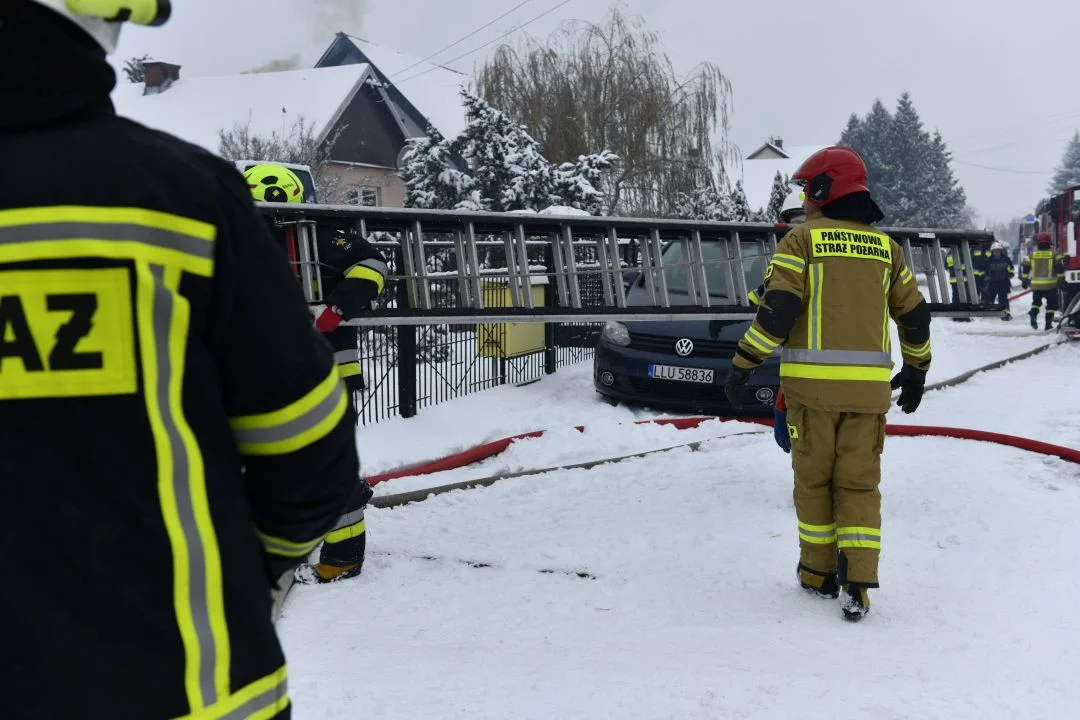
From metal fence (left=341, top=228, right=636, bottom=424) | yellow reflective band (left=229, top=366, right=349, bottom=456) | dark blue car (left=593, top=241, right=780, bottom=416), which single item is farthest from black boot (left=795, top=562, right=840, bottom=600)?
dark blue car (left=593, top=241, right=780, bottom=416)

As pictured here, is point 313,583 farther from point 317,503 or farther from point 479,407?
point 479,407

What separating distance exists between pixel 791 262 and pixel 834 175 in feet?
1.43

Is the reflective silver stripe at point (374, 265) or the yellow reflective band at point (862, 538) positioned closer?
the yellow reflective band at point (862, 538)

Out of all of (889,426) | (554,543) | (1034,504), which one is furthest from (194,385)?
(889,426)

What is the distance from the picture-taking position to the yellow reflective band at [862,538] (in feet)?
12.3

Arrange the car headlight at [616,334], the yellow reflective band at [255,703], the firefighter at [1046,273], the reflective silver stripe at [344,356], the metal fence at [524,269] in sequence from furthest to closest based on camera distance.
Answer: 1. the firefighter at [1046,273]
2. the car headlight at [616,334]
3. the metal fence at [524,269]
4. the reflective silver stripe at [344,356]
5. the yellow reflective band at [255,703]

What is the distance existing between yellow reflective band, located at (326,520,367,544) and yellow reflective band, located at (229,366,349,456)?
106 inches

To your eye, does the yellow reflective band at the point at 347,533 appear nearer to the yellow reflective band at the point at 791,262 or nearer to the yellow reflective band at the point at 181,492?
the yellow reflective band at the point at 791,262

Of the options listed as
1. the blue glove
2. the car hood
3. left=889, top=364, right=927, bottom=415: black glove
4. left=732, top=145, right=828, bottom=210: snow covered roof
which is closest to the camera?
left=889, top=364, right=927, bottom=415: black glove

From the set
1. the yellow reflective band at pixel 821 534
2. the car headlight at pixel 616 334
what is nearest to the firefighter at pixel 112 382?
the yellow reflective band at pixel 821 534

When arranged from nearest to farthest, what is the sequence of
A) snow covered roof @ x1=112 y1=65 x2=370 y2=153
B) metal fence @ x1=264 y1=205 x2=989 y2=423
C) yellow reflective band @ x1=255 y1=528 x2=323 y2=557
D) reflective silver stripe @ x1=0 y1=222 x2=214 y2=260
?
reflective silver stripe @ x1=0 y1=222 x2=214 y2=260 < yellow reflective band @ x1=255 y1=528 x2=323 y2=557 < metal fence @ x1=264 y1=205 x2=989 y2=423 < snow covered roof @ x1=112 y1=65 x2=370 y2=153

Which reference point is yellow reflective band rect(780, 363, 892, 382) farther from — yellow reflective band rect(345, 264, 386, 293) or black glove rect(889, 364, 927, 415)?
yellow reflective band rect(345, 264, 386, 293)

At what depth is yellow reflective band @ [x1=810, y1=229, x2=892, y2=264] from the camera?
3.87 meters

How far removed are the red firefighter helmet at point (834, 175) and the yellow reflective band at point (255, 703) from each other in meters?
3.24
